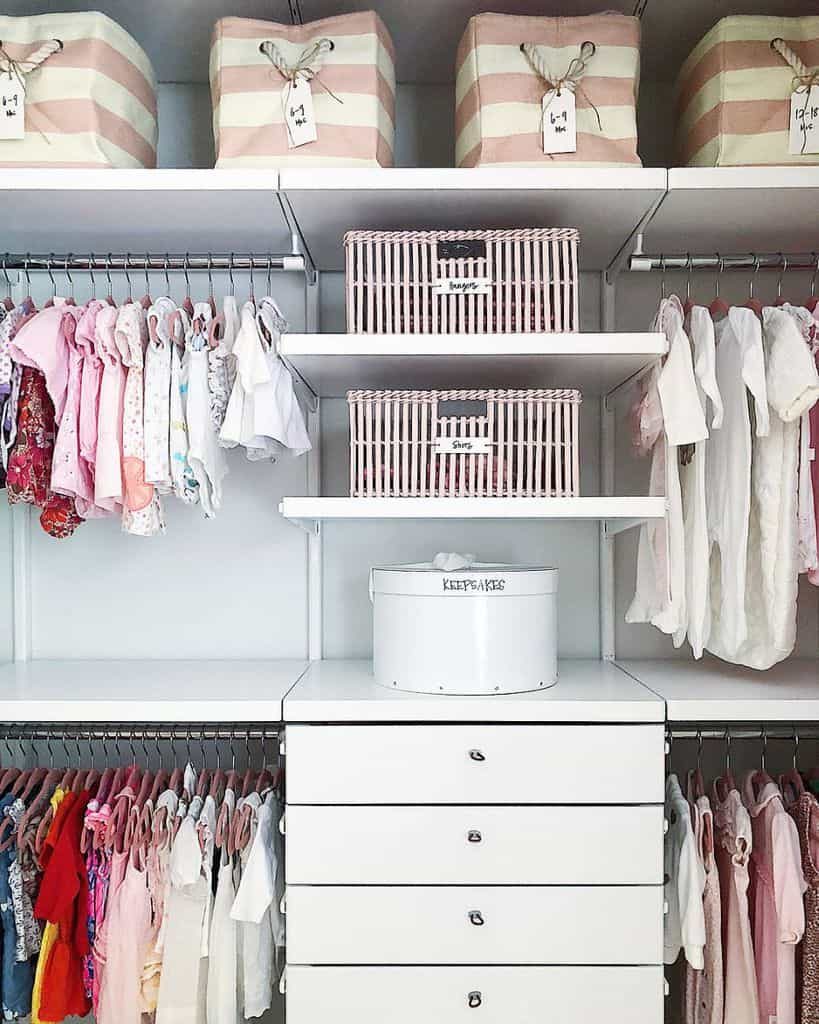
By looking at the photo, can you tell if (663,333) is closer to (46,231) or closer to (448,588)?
(448,588)

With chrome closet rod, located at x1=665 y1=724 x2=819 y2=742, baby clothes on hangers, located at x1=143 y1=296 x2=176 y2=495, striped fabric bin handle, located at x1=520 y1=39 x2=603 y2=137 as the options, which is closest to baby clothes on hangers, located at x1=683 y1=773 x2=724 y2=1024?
chrome closet rod, located at x1=665 y1=724 x2=819 y2=742

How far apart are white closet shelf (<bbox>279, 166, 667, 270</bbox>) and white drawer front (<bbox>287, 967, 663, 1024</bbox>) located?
1557 mm

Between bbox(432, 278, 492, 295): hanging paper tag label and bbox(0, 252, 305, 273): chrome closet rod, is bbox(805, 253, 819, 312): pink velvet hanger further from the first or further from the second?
bbox(0, 252, 305, 273): chrome closet rod

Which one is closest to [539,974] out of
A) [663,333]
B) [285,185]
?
[663,333]

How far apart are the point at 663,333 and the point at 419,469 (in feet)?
1.91

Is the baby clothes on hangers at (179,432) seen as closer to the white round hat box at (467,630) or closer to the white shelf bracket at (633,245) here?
the white round hat box at (467,630)

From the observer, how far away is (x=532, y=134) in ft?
6.05

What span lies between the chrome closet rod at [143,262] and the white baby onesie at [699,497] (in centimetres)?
90

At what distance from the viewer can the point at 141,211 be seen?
1950 mm

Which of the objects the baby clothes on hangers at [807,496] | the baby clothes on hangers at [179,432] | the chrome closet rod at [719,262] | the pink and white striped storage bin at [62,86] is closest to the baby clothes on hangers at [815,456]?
the baby clothes on hangers at [807,496]

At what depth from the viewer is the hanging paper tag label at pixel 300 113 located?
184cm

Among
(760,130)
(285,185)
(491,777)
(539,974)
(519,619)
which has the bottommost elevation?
(539,974)

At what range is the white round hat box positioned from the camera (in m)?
1.85

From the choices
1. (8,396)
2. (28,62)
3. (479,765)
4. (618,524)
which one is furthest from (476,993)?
(28,62)
